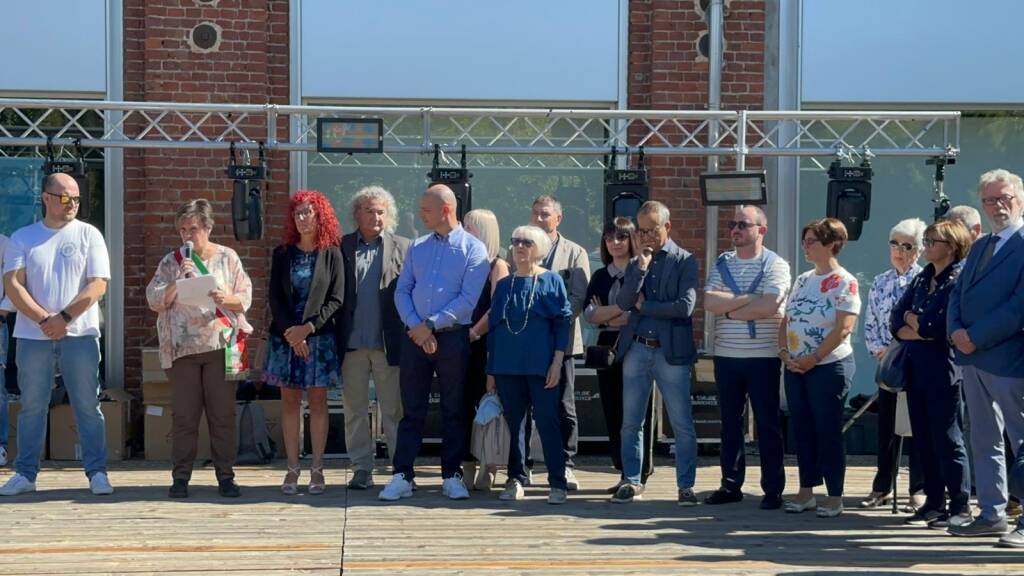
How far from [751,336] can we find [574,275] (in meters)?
1.34

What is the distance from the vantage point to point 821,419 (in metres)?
7.16

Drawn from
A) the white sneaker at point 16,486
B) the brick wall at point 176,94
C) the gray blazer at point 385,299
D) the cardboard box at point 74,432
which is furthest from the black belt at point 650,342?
the cardboard box at point 74,432

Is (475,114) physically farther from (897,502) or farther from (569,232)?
(897,502)

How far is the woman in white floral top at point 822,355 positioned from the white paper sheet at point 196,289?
3.13 m

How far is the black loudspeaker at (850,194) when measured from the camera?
9492mm

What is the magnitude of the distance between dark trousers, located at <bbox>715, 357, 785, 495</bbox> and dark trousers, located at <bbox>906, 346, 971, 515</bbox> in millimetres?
750

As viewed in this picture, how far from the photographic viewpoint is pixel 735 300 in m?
7.31

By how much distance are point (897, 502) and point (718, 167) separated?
146 inches

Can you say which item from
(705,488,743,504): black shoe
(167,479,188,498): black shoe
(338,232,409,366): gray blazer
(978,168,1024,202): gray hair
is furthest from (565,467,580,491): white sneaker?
(978,168,1024,202): gray hair

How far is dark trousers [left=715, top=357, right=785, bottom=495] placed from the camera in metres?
7.30

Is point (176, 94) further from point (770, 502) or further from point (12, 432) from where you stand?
point (770, 502)

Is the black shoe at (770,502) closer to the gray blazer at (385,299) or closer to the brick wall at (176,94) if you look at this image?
the gray blazer at (385,299)

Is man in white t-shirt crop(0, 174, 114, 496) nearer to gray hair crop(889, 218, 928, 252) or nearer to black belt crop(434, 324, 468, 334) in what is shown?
black belt crop(434, 324, 468, 334)

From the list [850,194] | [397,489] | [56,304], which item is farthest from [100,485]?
[850,194]
